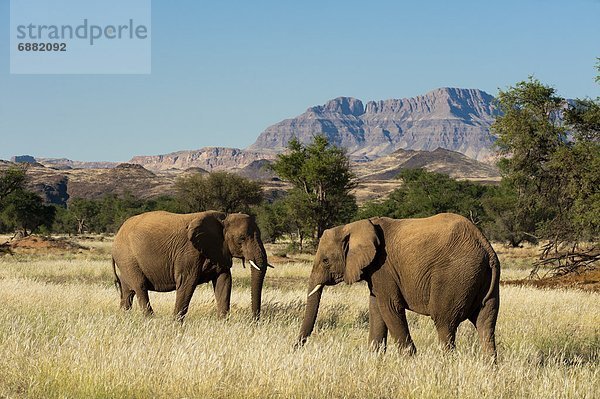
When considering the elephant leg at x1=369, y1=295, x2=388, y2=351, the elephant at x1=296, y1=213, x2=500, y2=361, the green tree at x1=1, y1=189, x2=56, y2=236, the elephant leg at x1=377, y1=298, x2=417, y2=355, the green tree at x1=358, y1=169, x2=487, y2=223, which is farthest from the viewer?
the green tree at x1=1, y1=189, x2=56, y2=236

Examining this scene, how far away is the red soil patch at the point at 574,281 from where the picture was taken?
23578mm

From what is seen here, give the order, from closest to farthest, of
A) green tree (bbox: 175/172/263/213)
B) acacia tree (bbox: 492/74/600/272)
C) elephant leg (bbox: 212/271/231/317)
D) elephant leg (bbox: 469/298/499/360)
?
elephant leg (bbox: 469/298/499/360) → elephant leg (bbox: 212/271/231/317) → acacia tree (bbox: 492/74/600/272) → green tree (bbox: 175/172/263/213)

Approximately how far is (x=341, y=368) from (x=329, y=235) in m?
2.80

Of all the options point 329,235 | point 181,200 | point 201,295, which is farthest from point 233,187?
point 329,235

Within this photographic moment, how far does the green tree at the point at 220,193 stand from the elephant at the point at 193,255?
44779 millimetres

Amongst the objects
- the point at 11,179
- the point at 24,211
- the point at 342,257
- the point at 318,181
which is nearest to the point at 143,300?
the point at 342,257

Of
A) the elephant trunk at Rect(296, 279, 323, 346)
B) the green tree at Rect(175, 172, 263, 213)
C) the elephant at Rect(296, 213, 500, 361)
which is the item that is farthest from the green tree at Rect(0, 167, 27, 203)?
the elephant at Rect(296, 213, 500, 361)

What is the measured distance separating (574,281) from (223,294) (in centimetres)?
1505

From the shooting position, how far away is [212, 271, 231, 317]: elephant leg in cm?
1371

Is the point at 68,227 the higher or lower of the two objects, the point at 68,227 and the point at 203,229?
the lower

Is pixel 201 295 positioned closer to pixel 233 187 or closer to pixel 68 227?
pixel 233 187

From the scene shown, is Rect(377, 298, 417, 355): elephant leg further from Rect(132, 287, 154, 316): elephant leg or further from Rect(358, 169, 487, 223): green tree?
Rect(358, 169, 487, 223): green tree

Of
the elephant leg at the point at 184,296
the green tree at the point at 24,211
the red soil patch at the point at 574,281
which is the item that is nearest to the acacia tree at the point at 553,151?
the red soil patch at the point at 574,281

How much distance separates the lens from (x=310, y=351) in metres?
9.12
